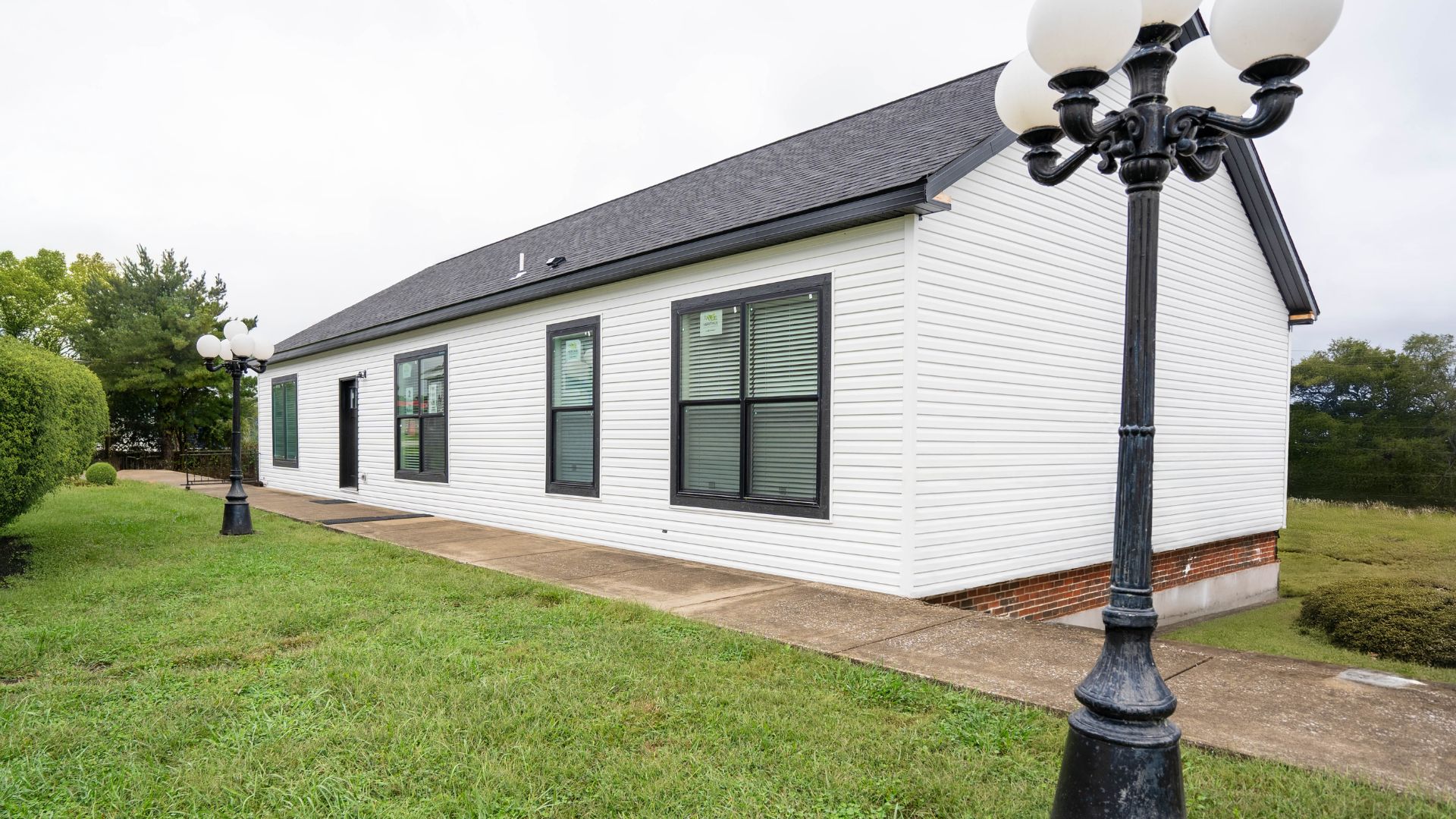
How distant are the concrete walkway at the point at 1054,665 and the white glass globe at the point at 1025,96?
92.7 inches

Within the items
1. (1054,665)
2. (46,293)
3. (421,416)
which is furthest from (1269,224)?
(46,293)

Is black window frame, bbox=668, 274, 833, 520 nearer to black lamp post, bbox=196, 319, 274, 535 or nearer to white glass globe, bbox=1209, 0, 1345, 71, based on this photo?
white glass globe, bbox=1209, 0, 1345, 71

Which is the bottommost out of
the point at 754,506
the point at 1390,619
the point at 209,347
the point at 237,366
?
the point at 1390,619

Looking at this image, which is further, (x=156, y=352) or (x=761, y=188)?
(x=156, y=352)

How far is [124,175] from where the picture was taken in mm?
25750

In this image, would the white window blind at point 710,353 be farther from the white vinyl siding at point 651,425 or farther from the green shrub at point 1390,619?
the green shrub at point 1390,619

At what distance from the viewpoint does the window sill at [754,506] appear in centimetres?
619

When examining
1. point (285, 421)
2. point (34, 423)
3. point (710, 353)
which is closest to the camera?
point (34, 423)

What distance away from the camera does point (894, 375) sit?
5.69m

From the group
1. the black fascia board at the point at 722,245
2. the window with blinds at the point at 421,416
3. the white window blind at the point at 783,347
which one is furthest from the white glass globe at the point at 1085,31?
the window with blinds at the point at 421,416

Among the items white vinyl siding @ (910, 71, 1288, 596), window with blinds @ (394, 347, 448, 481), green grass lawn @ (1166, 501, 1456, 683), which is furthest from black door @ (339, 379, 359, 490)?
green grass lawn @ (1166, 501, 1456, 683)

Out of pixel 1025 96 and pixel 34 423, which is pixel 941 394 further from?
pixel 34 423

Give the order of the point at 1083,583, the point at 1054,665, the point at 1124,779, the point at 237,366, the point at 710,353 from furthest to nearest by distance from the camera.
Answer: the point at 237,366
the point at 1083,583
the point at 710,353
the point at 1054,665
the point at 1124,779

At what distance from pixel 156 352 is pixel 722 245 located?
29.1 metres
